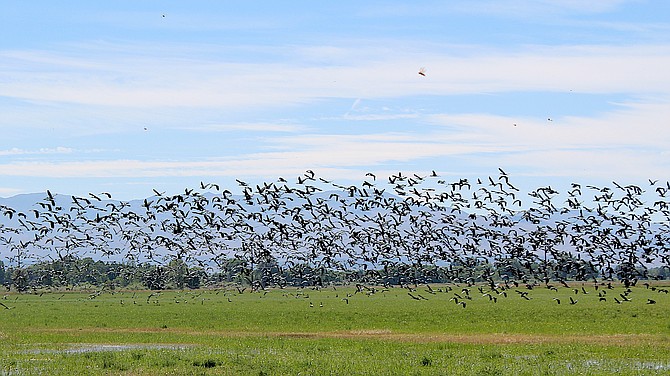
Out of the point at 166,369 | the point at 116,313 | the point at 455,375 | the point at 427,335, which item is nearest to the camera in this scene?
the point at 455,375

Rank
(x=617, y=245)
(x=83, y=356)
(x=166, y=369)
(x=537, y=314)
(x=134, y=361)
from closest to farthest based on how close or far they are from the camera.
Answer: (x=166, y=369)
(x=134, y=361)
(x=83, y=356)
(x=617, y=245)
(x=537, y=314)

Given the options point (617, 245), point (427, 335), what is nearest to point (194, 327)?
point (427, 335)

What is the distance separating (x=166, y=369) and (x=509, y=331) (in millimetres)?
26640

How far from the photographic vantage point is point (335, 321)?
210 feet

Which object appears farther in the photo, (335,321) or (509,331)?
(335,321)

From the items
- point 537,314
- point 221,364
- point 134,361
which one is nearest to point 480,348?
point 221,364

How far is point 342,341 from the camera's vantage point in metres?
44.7

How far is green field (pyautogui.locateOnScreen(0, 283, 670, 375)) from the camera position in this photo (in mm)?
32438

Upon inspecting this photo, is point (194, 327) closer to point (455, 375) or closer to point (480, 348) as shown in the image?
point (480, 348)

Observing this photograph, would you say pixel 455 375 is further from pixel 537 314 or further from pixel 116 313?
pixel 116 313

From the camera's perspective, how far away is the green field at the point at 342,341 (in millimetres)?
32438

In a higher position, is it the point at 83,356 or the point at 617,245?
the point at 617,245

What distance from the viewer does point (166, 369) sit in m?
32.1

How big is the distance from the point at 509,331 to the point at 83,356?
2650 centimetres
